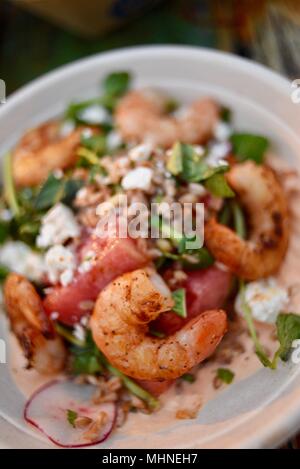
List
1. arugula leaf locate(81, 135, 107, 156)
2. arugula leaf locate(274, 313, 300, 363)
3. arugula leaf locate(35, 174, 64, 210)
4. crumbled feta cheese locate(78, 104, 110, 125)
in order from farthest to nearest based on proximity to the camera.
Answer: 1. crumbled feta cheese locate(78, 104, 110, 125)
2. arugula leaf locate(81, 135, 107, 156)
3. arugula leaf locate(35, 174, 64, 210)
4. arugula leaf locate(274, 313, 300, 363)

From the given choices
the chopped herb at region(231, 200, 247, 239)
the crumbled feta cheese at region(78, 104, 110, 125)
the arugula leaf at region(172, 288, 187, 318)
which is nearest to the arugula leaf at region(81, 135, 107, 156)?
the crumbled feta cheese at region(78, 104, 110, 125)

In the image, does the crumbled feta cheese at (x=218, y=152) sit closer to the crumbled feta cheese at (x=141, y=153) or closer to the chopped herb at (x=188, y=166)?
the chopped herb at (x=188, y=166)

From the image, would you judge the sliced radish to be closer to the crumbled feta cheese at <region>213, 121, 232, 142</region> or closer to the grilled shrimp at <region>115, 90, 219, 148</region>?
the grilled shrimp at <region>115, 90, 219, 148</region>

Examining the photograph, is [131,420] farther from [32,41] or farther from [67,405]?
[32,41]

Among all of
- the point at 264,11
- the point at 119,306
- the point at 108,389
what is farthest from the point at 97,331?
the point at 264,11

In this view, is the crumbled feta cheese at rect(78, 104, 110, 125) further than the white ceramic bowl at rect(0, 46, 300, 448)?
Yes

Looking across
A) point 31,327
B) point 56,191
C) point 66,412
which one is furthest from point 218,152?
point 66,412

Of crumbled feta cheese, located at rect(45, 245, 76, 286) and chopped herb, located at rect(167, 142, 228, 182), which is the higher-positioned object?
chopped herb, located at rect(167, 142, 228, 182)
